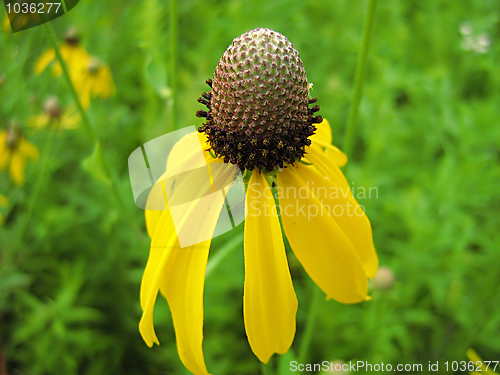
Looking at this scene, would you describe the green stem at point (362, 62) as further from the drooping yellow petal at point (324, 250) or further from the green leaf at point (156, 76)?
the green leaf at point (156, 76)

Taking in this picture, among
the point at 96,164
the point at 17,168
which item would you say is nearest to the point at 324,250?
the point at 96,164

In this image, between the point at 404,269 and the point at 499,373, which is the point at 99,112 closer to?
the point at 404,269

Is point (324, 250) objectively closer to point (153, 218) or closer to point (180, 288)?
point (180, 288)

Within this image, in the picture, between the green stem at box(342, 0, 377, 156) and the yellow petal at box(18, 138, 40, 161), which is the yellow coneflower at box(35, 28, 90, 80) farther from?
the green stem at box(342, 0, 377, 156)

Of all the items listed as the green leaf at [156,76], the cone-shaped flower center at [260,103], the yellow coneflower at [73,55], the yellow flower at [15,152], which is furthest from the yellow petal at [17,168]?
the cone-shaped flower center at [260,103]

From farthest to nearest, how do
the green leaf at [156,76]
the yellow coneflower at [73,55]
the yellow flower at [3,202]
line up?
1. the yellow coneflower at [73,55]
2. the yellow flower at [3,202]
3. the green leaf at [156,76]

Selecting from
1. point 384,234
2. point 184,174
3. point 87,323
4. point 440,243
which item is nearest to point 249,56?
point 184,174
